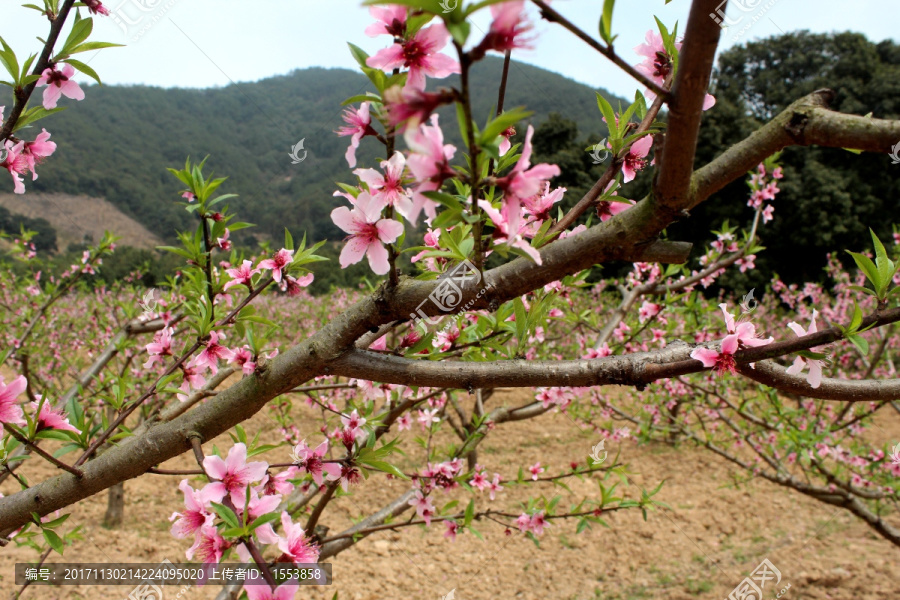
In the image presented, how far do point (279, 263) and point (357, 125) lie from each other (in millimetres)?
760

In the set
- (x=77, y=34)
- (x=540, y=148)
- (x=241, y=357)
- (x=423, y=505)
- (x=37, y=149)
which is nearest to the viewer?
(x=77, y=34)

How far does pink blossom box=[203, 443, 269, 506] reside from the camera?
0.95 m

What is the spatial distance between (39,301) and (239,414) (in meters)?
5.75

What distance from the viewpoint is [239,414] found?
3.45ft

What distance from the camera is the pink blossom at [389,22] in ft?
2.61

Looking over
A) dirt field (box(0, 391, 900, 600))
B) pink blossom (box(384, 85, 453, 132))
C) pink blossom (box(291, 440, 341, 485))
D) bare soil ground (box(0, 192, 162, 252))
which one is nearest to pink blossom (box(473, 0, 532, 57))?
pink blossom (box(384, 85, 453, 132))

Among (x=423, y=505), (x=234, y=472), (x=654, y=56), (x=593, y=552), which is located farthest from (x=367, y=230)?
(x=593, y=552)

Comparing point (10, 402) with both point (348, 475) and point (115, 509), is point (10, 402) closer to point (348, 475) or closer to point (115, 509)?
Answer: point (348, 475)

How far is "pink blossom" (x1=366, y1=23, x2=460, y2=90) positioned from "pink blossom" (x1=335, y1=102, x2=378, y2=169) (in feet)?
0.29

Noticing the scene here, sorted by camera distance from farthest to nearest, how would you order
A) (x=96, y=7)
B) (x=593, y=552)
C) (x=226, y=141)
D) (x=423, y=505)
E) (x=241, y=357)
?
(x=226, y=141)
(x=593, y=552)
(x=423, y=505)
(x=241, y=357)
(x=96, y=7)

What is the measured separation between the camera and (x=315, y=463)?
1322 millimetres

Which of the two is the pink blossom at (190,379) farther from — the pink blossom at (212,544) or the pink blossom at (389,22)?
the pink blossom at (389,22)

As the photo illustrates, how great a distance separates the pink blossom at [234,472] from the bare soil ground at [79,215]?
74.2 feet

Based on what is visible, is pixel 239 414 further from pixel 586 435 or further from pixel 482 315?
pixel 586 435
